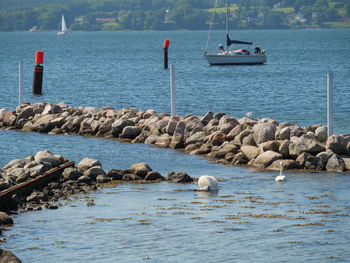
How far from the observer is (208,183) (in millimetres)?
16375

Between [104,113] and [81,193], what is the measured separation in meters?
11.8

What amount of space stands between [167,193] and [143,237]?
3524mm

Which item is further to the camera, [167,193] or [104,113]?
[104,113]

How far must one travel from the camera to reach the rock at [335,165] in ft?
60.4

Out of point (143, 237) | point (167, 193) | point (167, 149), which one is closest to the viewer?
point (143, 237)

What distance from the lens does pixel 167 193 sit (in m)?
16.3

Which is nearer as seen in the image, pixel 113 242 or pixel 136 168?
pixel 113 242

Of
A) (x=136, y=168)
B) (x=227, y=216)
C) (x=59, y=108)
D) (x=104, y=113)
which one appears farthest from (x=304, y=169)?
(x=59, y=108)

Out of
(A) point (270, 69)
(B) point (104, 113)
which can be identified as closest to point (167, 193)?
(B) point (104, 113)

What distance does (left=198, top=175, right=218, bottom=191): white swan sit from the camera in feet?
53.8

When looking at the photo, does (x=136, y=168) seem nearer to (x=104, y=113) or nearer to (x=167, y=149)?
(x=167, y=149)

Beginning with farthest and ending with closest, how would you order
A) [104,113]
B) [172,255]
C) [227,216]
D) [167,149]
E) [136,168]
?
[104,113] < [167,149] < [136,168] < [227,216] < [172,255]

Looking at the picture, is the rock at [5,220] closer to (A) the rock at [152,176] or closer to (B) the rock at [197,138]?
(A) the rock at [152,176]

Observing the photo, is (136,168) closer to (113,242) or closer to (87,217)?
(87,217)
